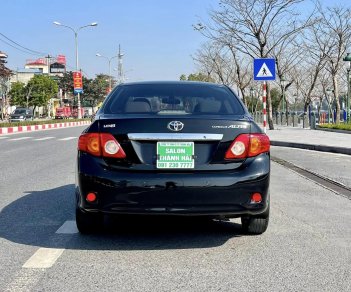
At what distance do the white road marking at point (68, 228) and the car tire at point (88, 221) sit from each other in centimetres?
19

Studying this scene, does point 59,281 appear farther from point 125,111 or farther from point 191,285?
point 125,111

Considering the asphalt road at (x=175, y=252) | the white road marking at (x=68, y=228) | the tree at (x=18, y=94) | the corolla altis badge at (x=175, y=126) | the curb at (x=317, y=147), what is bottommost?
the asphalt road at (x=175, y=252)

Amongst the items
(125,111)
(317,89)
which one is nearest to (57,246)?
(125,111)

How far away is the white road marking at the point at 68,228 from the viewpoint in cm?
502

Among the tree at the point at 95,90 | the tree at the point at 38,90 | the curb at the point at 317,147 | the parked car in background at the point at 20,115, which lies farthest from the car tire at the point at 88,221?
the tree at the point at 95,90

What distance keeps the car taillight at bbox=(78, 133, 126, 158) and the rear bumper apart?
0.08 m

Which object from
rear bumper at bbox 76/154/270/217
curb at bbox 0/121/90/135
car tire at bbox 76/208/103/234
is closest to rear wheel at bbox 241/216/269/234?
rear bumper at bbox 76/154/270/217

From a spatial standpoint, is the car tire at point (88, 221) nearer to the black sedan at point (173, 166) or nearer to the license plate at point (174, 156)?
the black sedan at point (173, 166)

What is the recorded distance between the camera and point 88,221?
478 centimetres

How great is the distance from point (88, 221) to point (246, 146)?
1597 mm

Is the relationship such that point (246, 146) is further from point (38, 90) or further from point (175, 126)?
point (38, 90)

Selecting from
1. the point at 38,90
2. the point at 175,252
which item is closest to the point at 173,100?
the point at 175,252

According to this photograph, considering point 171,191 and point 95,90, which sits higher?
point 95,90

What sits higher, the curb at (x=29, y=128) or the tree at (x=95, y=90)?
the tree at (x=95, y=90)
